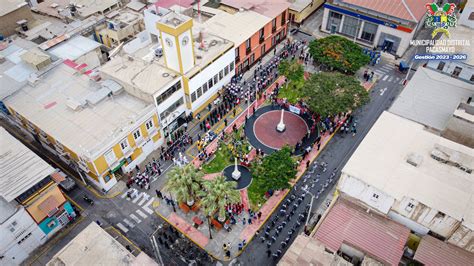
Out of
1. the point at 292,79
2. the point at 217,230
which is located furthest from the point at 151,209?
the point at 292,79

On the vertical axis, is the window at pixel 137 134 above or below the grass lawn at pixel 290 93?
above

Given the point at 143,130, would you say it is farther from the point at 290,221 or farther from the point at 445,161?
the point at 445,161

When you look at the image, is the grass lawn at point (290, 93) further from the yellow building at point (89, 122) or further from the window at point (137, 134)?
the window at point (137, 134)

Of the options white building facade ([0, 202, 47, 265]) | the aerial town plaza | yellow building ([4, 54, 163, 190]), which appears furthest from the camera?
yellow building ([4, 54, 163, 190])

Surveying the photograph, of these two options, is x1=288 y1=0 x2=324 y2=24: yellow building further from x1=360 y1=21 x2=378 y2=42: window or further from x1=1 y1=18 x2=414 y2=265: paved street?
x1=1 y1=18 x2=414 y2=265: paved street

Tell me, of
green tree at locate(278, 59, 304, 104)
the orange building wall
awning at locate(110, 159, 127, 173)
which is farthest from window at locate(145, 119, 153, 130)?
green tree at locate(278, 59, 304, 104)

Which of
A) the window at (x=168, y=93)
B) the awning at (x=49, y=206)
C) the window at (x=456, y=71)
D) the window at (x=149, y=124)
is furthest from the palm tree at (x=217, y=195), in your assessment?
the window at (x=456, y=71)
